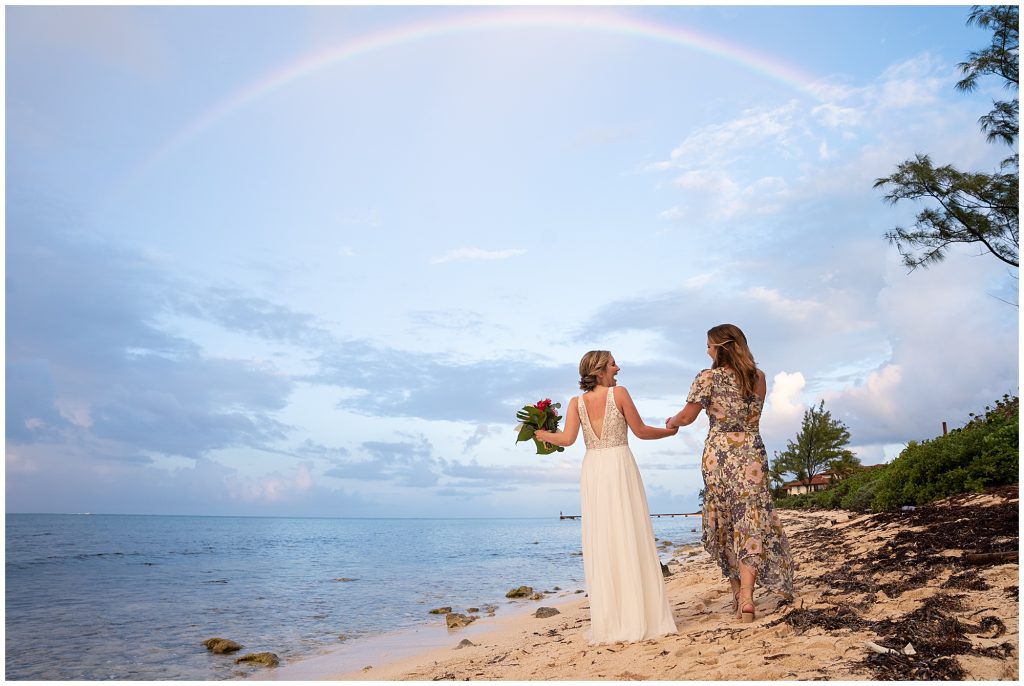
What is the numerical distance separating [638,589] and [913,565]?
3819 millimetres

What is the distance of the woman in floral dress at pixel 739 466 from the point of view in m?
7.18

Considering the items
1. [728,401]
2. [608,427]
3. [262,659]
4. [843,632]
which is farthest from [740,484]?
[262,659]

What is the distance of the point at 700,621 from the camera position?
299 inches

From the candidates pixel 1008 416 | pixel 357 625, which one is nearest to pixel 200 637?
pixel 357 625

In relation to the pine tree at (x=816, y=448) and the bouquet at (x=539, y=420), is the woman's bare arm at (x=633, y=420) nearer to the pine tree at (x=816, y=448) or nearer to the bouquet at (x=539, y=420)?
the bouquet at (x=539, y=420)

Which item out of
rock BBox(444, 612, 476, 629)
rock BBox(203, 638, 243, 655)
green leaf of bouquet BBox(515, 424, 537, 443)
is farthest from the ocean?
green leaf of bouquet BBox(515, 424, 537, 443)

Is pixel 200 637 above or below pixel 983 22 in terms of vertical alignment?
below

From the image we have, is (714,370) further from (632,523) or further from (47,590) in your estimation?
(47,590)

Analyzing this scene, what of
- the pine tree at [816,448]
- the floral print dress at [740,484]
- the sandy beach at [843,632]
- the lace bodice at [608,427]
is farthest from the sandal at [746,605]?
the pine tree at [816,448]

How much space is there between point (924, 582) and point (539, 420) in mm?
4498

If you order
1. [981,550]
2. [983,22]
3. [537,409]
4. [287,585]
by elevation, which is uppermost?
[983,22]

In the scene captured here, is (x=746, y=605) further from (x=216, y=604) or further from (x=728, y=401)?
(x=216, y=604)

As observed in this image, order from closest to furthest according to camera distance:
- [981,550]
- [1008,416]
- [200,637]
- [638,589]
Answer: [638,589], [981,550], [200,637], [1008,416]

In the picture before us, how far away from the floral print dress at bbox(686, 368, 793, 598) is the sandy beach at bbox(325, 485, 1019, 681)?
53 cm
